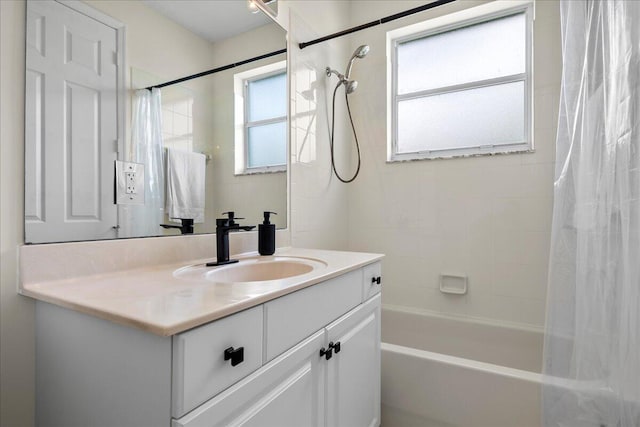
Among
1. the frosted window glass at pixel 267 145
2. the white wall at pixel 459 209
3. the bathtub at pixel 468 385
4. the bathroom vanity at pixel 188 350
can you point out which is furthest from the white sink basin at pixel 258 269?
the white wall at pixel 459 209

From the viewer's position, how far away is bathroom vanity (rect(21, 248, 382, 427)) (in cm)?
56

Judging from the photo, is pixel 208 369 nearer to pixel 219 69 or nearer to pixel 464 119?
pixel 219 69

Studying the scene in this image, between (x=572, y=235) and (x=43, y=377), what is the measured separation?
1.79 m

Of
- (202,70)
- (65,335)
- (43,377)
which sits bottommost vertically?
(43,377)

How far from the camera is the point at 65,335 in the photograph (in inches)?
28.4

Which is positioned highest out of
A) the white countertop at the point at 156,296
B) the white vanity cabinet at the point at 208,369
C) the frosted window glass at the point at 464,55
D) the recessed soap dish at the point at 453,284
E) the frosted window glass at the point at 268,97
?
the frosted window glass at the point at 464,55

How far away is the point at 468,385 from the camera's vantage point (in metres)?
1.35

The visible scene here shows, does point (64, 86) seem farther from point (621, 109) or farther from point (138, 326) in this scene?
point (621, 109)

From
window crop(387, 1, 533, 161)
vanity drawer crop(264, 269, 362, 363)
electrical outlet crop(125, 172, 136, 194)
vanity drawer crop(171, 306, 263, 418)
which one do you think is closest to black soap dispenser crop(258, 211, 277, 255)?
vanity drawer crop(264, 269, 362, 363)

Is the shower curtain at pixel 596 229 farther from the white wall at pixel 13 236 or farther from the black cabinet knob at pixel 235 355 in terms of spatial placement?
the white wall at pixel 13 236

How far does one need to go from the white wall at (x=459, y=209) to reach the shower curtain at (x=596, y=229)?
0.54 m

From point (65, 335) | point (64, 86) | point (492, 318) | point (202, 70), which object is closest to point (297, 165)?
point (202, 70)

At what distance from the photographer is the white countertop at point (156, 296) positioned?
22.3 inches

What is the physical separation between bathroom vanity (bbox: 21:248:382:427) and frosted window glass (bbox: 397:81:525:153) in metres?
1.50
